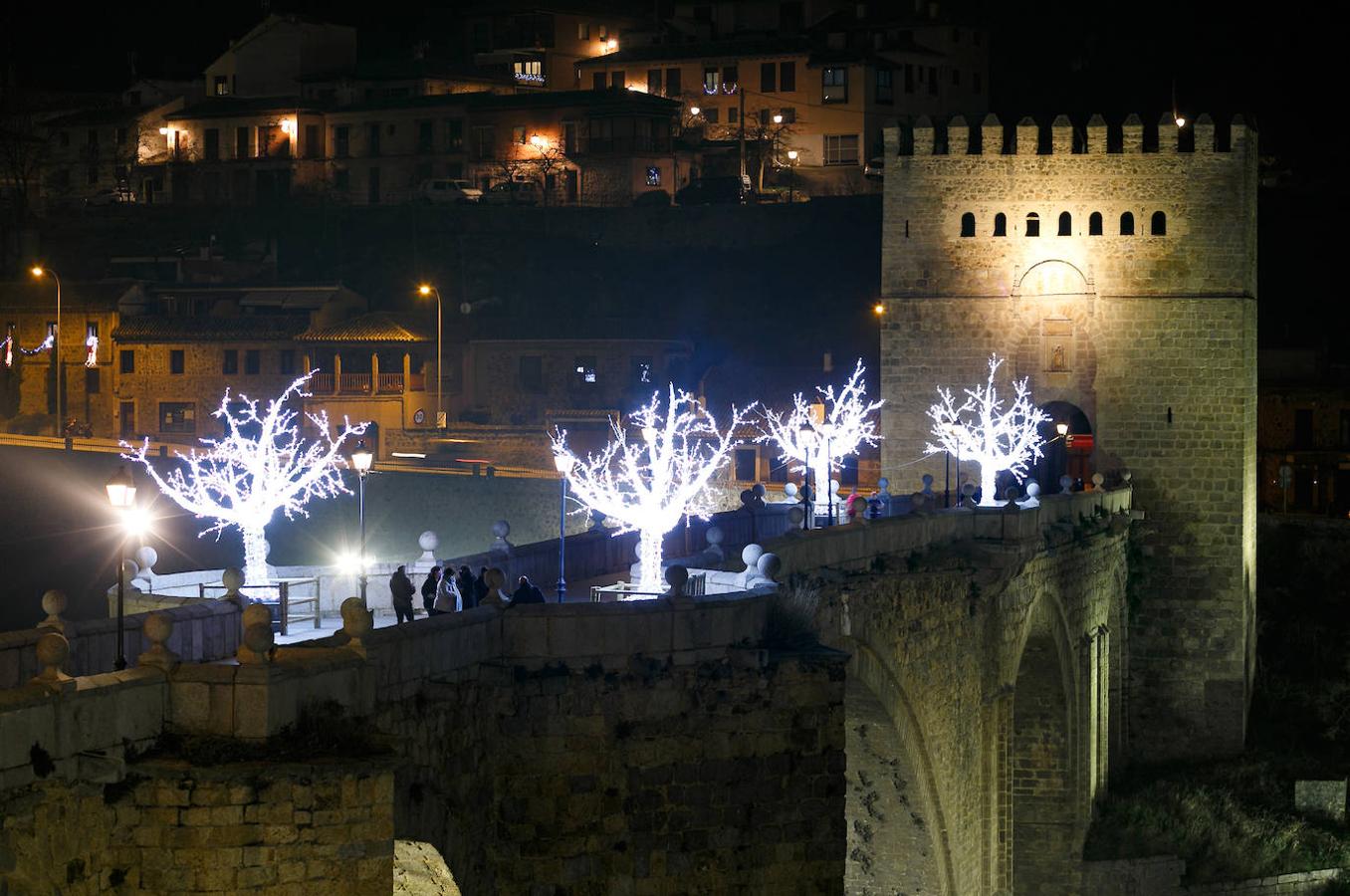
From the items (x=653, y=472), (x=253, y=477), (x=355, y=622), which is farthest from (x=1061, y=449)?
(x=355, y=622)

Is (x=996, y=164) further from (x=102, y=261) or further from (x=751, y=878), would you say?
(x=102, y=261)

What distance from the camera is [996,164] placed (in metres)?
→ 36.7

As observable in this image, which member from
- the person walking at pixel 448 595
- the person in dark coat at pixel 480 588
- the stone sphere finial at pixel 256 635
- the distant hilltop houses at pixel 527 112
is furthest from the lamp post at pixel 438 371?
the stone sphere finial at pixel 256 635

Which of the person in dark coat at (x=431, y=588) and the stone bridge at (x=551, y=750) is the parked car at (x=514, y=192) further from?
the person in dark coat at (x=431, y=588)

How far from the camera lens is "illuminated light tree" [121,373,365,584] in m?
22.0

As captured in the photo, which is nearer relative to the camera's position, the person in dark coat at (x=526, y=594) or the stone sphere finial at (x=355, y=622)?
the stone sphere finial at (x=355, y=622)

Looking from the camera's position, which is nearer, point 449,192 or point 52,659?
point 52,659

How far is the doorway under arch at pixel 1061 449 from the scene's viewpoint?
3700 centimetres

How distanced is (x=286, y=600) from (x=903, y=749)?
7947 millimetres

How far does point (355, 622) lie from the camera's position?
1231cm

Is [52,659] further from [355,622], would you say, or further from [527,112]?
[527,112]

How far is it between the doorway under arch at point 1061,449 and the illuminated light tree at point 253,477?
1057 centimetres

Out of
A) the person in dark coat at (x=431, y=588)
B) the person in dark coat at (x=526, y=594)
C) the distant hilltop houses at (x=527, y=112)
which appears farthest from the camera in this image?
the distant hilltop houses at (x=527, y=112)

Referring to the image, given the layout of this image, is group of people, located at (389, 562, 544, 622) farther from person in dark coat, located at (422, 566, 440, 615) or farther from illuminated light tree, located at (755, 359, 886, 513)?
illuminated light tree, located at (755, 359, 886, 513)
